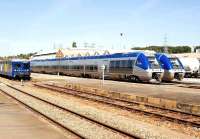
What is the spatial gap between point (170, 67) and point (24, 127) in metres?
31.3

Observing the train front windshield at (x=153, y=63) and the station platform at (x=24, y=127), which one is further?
the train front windshield at (x=153, y=63)

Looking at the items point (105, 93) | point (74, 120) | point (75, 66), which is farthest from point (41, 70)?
point (74, 120)

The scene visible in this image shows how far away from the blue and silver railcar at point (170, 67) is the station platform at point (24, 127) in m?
26.8

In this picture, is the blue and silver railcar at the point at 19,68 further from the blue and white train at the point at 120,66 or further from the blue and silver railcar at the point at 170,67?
the blue and silver railcar at the point at 170,67

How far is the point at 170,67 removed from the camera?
44500 mm

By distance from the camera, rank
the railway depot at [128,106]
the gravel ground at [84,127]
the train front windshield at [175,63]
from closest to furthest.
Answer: the gravel ground at [84,127], the railway depot at [128,106], the train front windshield at [175,63]

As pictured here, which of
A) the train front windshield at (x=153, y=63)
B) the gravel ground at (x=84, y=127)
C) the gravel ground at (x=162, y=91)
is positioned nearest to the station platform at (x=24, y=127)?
the gravel ground at (x=84, y=127)

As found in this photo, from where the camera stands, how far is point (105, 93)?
101 ft

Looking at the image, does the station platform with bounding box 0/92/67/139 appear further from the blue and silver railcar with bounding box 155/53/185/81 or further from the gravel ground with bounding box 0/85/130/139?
the blue and silver railcar with bounding box 155/53/185/81

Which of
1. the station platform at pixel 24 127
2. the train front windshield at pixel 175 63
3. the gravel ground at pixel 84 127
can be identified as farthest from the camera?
the train front windshield at pixel 175 63

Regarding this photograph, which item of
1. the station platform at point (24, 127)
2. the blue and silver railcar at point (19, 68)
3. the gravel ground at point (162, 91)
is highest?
the blue and silver railcar at point (19, 68)

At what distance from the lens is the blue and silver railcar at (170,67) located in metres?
44.7

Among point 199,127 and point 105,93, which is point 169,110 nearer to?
point 199,127

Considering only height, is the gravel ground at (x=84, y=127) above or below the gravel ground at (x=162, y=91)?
below
